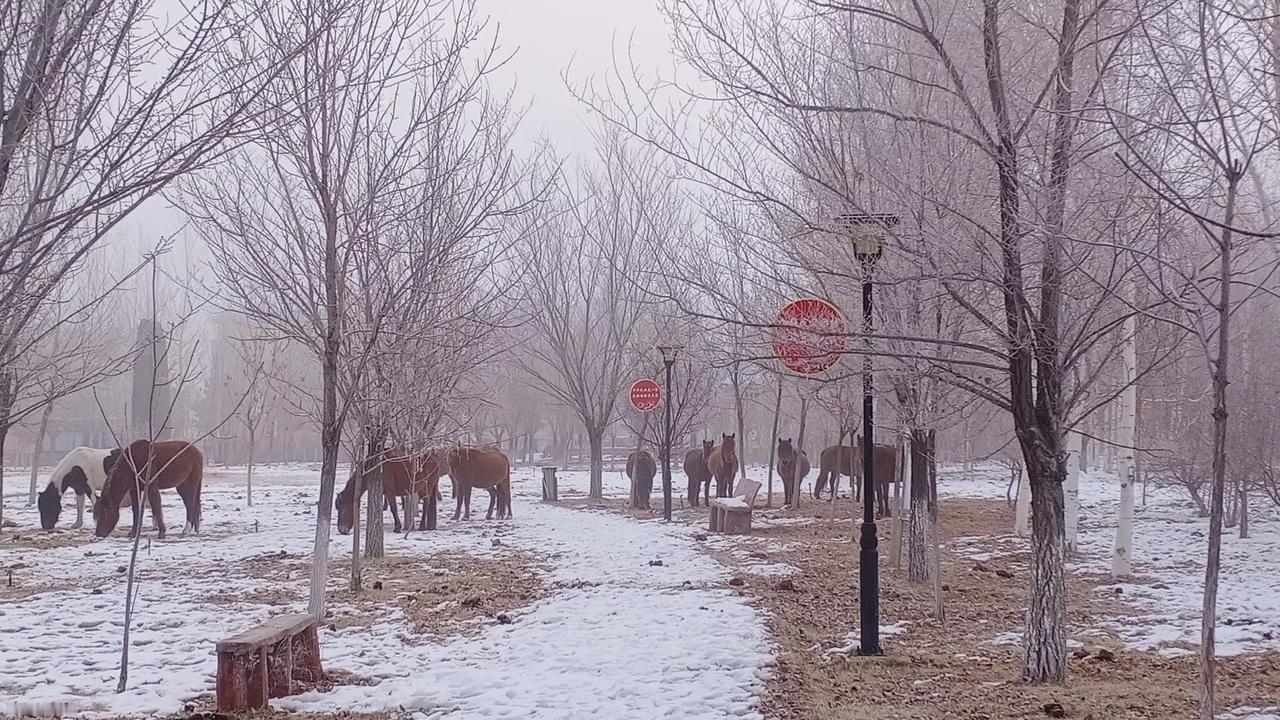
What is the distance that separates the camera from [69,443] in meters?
55.7

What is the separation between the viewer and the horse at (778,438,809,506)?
73.2 ft

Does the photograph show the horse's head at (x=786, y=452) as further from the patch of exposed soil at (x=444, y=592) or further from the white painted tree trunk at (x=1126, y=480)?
the patch of exposed soil at (x=444, y=592)

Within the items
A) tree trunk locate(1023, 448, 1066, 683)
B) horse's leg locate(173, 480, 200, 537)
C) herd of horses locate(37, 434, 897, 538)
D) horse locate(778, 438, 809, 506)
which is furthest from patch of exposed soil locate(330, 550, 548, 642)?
horse locate(778, 438, 809, 506)

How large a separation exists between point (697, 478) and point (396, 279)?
13911 mm

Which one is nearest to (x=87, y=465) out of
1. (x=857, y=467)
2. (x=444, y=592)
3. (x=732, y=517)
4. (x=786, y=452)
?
(x=444, y=592)

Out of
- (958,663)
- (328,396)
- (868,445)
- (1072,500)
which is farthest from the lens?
Result: (1072,500)

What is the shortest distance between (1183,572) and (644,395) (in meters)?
11.6

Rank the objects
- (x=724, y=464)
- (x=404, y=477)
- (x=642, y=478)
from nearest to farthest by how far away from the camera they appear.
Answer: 1. (x=404, y=477)
2. (x=724, y=464)
3. (x=642, y=478)

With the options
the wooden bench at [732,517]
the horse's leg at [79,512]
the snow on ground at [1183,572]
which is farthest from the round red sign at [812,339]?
the horse's leg at [79,512]

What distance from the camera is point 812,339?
679 centimetres

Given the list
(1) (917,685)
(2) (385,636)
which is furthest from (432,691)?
(1) (917,685)

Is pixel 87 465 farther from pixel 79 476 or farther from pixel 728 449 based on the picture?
pixel 728 449

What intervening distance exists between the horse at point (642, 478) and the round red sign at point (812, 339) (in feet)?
49.9

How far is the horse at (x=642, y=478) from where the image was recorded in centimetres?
2292
